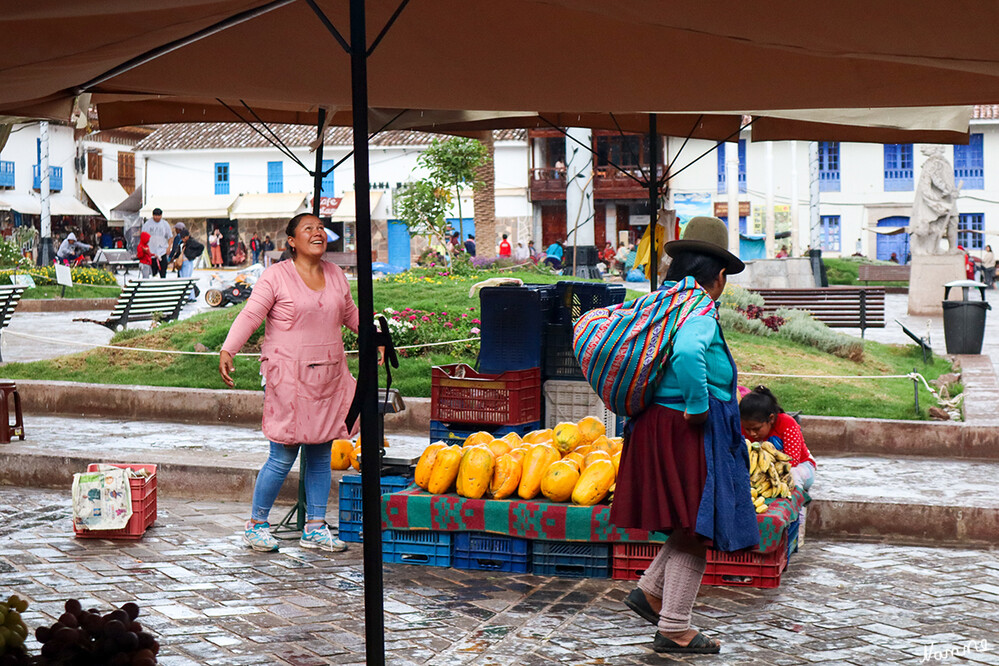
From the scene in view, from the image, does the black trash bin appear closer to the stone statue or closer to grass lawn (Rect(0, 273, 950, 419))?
grass lawn (Rect(0, 273, 950, 419))

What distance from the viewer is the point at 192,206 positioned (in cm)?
5741

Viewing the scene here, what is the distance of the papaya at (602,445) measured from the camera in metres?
6.80

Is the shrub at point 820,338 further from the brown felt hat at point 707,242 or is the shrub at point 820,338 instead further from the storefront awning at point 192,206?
the storefront awning at point 192,206

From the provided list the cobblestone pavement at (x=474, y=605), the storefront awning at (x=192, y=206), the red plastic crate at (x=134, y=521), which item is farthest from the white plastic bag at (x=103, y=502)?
the storefront awning at (x=192, y=206)

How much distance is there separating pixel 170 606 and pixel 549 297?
376cm

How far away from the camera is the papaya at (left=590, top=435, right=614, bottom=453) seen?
6800mm

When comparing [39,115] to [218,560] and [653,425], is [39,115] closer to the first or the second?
[218,560]

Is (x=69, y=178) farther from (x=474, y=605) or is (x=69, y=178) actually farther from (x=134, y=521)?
(x=474, y=605)

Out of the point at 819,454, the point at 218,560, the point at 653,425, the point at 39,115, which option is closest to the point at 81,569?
the point at 218,560

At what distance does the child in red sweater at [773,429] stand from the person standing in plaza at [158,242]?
23460 mm

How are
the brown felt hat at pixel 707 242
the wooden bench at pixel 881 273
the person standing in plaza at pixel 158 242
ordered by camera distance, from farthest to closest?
the wooden bench at pixel 881 273, the person standing in plaza at pixel 158 242, the brown felt hat at pixel 707 242

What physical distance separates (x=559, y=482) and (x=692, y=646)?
151cm

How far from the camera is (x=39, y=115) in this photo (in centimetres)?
583

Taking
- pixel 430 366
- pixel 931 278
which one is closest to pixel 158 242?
pixel 430 366
